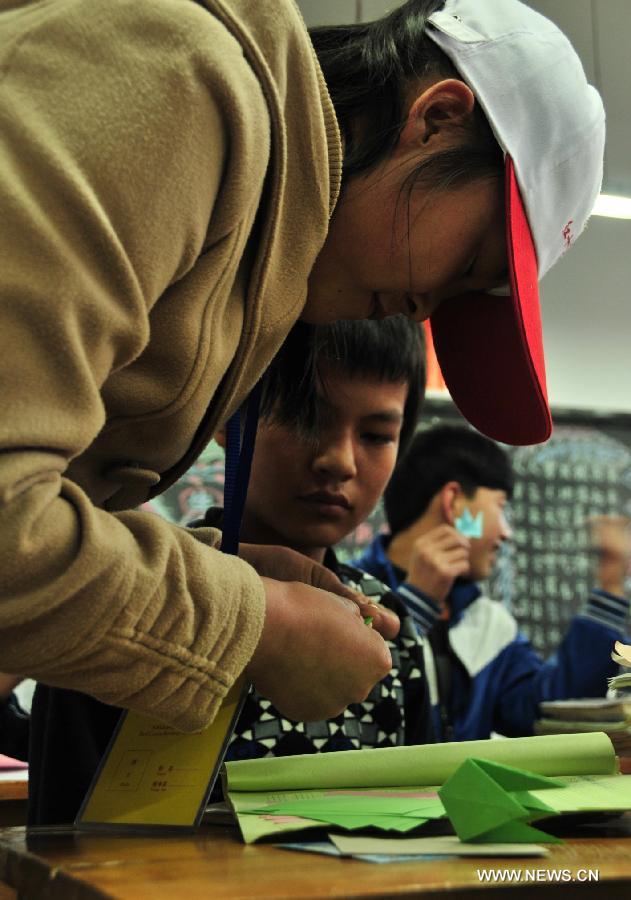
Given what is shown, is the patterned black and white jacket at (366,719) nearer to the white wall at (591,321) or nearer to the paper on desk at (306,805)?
the paper on desk at (306,805)

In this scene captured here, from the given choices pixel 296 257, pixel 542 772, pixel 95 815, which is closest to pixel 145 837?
pixel 95 815

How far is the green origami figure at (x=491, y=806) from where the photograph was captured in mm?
508

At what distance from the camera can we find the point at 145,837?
0.61 metres

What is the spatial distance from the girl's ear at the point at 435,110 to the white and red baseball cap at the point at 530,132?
0.02 meters

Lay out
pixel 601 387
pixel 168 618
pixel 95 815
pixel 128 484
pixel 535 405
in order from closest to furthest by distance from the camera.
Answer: pixel 168 618, pixel 95 815, pixel 128 484, pixel 535 405, pixel 601 387

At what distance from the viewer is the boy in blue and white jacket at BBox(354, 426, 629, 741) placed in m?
2.36

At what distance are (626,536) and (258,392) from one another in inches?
118

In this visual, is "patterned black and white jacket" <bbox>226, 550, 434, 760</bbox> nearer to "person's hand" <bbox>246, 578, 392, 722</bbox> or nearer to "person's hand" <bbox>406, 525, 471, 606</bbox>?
"person's hand" <bbox>246, 578, 392, 722</bbox>

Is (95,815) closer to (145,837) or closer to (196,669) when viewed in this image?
(145,837)

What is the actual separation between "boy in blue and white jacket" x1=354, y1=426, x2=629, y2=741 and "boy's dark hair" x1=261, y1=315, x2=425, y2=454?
32.4 inches

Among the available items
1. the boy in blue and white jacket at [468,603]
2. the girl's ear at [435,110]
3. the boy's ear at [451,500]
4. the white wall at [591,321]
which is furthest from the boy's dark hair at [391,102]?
the white wall at [591,321]

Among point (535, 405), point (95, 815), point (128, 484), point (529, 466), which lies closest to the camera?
point (95, 815)

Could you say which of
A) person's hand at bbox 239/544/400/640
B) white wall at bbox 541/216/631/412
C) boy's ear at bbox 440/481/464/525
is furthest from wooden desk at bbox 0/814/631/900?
white wall at bbox 541/216/631/412
